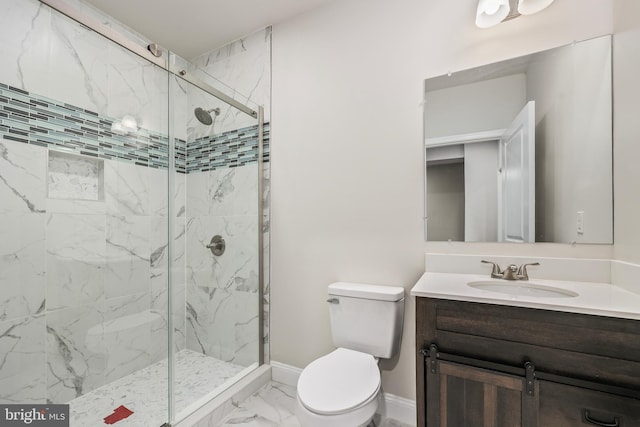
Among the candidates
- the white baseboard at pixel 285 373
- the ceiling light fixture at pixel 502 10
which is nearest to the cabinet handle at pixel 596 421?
the white baseboard at pixel 285 373

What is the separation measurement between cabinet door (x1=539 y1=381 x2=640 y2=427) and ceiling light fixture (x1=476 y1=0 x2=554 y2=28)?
1.57 meters

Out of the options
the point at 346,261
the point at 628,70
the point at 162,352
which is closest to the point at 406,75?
the point at 628,70

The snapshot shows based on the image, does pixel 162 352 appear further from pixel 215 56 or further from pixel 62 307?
pixel 215 56

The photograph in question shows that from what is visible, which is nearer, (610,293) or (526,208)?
(610,293)

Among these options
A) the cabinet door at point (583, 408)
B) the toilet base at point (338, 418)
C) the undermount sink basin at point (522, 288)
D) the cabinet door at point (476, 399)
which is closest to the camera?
the cabinet door at point (583, 408)

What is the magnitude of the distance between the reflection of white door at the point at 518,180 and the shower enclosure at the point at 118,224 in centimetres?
150

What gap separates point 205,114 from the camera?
1.96 m

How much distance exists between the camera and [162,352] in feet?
5.96

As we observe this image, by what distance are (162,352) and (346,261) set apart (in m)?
1.28

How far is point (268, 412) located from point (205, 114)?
6.25 feet

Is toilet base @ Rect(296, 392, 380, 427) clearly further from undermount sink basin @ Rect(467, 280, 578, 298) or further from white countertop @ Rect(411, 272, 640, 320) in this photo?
undermount sink basin @ Rect(467, 280, 578, 298)

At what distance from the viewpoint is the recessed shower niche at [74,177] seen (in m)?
1.52

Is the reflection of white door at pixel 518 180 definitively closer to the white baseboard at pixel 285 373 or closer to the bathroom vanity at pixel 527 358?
the bathroom vanity at pixel 527 358

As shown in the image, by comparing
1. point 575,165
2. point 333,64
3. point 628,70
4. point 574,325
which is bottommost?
point 574,325
